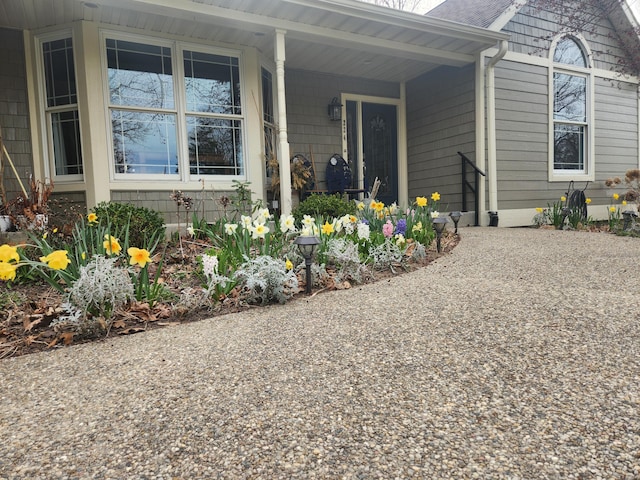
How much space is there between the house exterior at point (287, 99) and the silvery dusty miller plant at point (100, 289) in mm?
3054

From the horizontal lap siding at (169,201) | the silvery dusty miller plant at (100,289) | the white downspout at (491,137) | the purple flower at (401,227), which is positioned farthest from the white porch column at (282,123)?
the white downspout at (491,137)

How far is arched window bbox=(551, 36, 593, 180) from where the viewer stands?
7.23m

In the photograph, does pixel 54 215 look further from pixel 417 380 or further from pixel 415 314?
pixel 417 380

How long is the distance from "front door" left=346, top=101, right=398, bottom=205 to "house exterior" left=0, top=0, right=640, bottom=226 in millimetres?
30

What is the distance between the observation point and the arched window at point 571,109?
23.7ft

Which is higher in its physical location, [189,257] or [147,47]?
[147,47]

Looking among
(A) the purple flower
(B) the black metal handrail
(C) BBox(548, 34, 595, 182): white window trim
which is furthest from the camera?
(C) BBox(548, 34, 595, 182): white window trim

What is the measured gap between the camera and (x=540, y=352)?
1637 millimetres

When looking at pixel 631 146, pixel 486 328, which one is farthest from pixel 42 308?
pixel 631 146

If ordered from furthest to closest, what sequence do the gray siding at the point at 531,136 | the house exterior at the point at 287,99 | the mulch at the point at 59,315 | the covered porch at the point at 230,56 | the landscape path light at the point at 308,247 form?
the gray siding at the point at 531,136 < the house exterior at the point at 287,99 < the covered porch at the point at 230,56 < the landscape path light at the point at 308,247 < the mulch at the point at 59,315

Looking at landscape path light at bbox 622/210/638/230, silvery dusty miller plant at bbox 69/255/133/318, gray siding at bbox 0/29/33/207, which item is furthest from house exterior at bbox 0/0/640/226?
silvery dusty miller plant at bbox 69/255/133/318

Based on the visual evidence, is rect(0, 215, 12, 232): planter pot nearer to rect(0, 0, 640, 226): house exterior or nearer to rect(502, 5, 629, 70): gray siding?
rect(0, 0, 640, 226): house exterior

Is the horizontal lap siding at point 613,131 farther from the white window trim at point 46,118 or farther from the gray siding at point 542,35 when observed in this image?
the white window trim at point 46,118

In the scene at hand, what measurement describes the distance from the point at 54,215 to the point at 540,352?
496 centimetres
